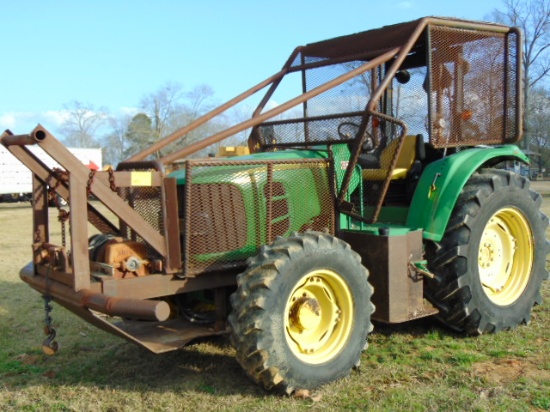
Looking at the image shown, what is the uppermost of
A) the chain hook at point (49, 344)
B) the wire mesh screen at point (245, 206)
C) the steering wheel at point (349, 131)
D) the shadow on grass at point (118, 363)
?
the steering wheel at point (349, 131)

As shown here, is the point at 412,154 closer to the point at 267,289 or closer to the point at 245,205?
the point at 245,205

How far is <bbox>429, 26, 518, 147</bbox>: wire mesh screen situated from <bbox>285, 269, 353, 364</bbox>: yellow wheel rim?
178 cm

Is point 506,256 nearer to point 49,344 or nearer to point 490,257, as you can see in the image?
point 490,257

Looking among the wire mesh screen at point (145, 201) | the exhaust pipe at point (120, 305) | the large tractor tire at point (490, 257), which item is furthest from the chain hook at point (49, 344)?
the large tractor tire at point (490, 257)

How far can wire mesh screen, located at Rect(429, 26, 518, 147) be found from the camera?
5.23 m

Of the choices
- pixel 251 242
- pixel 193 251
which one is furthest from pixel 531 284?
pixel 193 251

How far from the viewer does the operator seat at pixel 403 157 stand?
16.8 ft

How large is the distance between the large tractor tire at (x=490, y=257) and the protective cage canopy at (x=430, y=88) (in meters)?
0.54

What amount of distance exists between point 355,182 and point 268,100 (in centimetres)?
140

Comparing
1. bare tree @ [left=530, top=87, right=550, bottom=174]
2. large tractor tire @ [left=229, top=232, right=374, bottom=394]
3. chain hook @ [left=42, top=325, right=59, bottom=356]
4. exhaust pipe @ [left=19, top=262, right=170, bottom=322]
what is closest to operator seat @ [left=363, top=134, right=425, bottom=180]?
large tractor tire @ [left=229, top=232, right=374, bottom=394]

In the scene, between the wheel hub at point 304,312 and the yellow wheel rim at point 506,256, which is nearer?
the wheel hub at point 304,312

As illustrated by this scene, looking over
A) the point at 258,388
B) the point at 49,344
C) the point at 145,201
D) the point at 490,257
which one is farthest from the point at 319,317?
the point at 490,257

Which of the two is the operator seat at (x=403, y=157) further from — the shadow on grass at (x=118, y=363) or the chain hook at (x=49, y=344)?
the chain hook at (x=49, y=344)

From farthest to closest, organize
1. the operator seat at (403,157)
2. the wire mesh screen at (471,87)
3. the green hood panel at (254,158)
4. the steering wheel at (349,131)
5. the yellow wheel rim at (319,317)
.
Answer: the wire mesh screen at (471,87) < the operator seat at (403,157) < the steering wheel at (349,131) < the green hood panel at (254,158) < the yellow wheel rim at (319,317)
